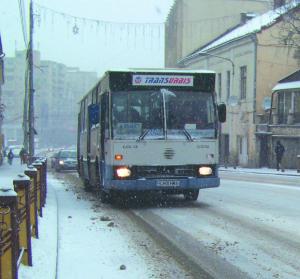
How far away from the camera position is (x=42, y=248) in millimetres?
8508

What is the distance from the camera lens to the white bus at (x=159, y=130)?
542 inches

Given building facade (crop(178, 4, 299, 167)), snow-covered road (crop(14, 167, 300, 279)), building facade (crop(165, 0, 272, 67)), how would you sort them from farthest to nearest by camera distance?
1. building facade (crop(165, 0, 272, 67))
2. building facade (crop(178, 4, 299, 167))
3. snow-covered road (crop(14, 167, 300, 279))

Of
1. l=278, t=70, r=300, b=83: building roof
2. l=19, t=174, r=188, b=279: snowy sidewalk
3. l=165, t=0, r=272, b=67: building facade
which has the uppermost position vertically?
l=165, t=0, r=272, b=67: building facade

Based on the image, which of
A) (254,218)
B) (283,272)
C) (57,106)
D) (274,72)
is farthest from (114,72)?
(57,106)

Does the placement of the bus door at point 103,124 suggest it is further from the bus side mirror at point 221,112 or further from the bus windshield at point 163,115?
the bus side mirror at point 221,112

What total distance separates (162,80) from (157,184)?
7.57ft

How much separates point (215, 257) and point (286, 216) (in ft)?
15.2

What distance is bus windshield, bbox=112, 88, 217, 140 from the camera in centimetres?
1379

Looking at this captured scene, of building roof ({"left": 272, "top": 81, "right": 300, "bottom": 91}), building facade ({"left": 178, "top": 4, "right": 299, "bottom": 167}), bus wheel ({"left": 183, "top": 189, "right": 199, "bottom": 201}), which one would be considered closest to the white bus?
bus wheel ({"left": 183, "top": 189, "right": 199, "bottom": 201})

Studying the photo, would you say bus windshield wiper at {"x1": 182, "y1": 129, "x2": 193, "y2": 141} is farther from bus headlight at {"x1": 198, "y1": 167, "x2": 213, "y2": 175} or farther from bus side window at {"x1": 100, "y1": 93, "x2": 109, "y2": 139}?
bus side window at {"x1": 100, "y1": 93, "x2": 109, "y2": 139}

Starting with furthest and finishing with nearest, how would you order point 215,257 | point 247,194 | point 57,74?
point 57,74 → point 247,194 → point 215,257

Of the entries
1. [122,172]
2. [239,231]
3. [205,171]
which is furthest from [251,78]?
[239,231]

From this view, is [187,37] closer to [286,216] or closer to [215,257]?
[286,216]

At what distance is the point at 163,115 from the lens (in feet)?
45.6
